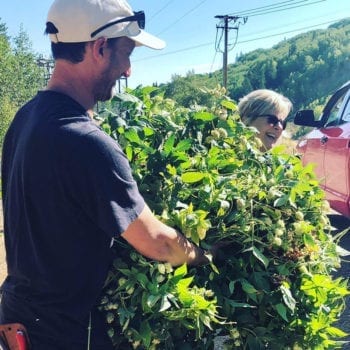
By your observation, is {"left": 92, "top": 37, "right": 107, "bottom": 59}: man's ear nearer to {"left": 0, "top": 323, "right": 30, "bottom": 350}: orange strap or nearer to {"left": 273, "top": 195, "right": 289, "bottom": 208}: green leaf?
{"left": 273, "top": 195, "right": 289, "bottom": 208}: green leaf

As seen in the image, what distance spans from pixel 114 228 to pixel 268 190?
2.10 ft

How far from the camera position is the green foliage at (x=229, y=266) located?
64.0 inches

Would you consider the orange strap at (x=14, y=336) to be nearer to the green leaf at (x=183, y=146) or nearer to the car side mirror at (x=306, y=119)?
the green leaf at (x=183, y=146)

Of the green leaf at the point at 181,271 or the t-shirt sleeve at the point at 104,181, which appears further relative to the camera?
the green leaf at the point at 181,271

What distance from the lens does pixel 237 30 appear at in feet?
132

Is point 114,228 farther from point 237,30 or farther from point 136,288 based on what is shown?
point 237,30

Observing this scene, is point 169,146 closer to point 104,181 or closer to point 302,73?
point 104,181

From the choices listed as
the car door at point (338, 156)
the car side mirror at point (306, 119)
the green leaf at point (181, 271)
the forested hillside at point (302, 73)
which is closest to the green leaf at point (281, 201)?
the green leaf at point (181, 271)

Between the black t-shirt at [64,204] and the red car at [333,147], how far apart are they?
337cm

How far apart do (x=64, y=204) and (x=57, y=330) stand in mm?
421

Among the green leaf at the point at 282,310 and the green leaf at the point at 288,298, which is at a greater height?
the green leaf at the point at 288,298

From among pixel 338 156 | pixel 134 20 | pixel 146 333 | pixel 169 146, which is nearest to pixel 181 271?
pixel 146 333

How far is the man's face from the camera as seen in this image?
1.71 meters

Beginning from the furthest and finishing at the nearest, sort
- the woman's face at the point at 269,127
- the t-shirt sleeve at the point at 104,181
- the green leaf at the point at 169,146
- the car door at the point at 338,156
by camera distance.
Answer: the car door at the point at 338,156 < the woman's face at the point at 269,127 < the green leaf at the point at 169,146 < the t-shirt sleeve at the point at 104,181
